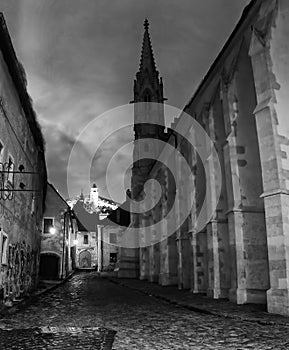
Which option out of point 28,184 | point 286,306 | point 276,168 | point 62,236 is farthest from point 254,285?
point 62,236

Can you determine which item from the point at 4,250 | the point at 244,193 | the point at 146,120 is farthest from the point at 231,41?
the point at 146,120

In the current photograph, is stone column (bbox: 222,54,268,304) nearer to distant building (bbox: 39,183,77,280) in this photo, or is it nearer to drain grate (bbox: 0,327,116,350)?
drain grate (bbox: 0,327,116,350)

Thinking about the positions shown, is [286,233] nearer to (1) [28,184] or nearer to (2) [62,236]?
(1) [28,184]

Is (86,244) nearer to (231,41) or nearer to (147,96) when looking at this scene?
(147,96)

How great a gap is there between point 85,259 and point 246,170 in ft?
201

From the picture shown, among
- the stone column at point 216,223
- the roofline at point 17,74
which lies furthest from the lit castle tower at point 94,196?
A: the stone column at point 216,223

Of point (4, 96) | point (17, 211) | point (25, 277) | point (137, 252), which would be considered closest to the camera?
point (4, 96)

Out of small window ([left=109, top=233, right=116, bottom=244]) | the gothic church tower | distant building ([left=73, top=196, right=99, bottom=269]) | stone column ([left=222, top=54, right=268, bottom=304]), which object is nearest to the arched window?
the gothic church tower

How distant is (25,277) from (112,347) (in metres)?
12.5

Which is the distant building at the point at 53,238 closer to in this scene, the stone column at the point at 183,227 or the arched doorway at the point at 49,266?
the arched doorway at the point at 49,266

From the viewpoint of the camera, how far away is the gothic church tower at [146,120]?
42531 mm

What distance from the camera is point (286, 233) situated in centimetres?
1051

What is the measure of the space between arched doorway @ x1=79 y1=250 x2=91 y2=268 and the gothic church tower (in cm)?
3313

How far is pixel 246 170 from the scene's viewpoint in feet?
47.6
